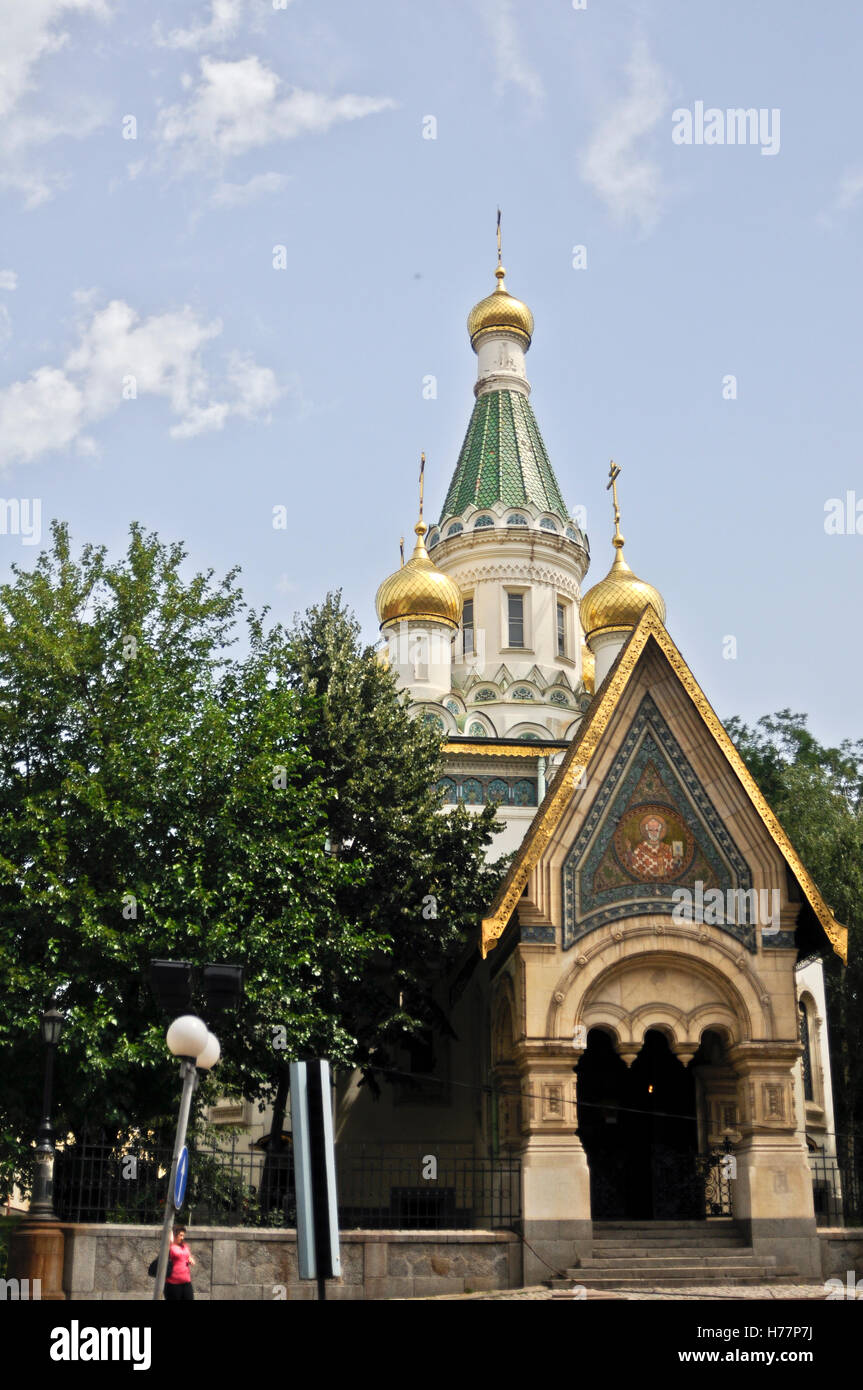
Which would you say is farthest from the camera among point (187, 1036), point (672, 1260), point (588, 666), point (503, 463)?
point (588, 666)

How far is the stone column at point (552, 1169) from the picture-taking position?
1694cm

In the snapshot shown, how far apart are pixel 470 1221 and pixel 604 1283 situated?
10.5 feet

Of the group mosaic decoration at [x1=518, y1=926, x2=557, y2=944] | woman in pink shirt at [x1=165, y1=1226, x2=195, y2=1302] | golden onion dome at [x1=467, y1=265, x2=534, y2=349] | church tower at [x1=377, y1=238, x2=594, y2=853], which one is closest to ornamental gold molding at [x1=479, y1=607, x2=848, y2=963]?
mosaic decoration at [x1=518, y1=926, x2=557, y2=944]

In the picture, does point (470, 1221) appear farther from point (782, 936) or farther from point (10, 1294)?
point (10, 1294)

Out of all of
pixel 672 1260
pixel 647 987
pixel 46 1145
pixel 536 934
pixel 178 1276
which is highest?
pixel 536 934

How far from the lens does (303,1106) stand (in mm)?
6930

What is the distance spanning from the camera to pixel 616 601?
109 ft

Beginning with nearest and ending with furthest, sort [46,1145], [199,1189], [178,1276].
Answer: [178,1276]
[46,1145]
[199,1189]

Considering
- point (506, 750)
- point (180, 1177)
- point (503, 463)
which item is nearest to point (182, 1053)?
point (180, 1177)

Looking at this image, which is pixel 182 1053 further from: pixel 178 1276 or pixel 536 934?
pixel 536 934

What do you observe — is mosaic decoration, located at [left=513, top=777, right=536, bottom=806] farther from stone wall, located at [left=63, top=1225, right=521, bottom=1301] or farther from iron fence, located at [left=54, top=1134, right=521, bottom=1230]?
stone wall, located at [left=63, top=1225, right=521, bottom=1301]

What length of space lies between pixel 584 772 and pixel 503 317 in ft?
76.4

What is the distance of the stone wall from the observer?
15.1 m
